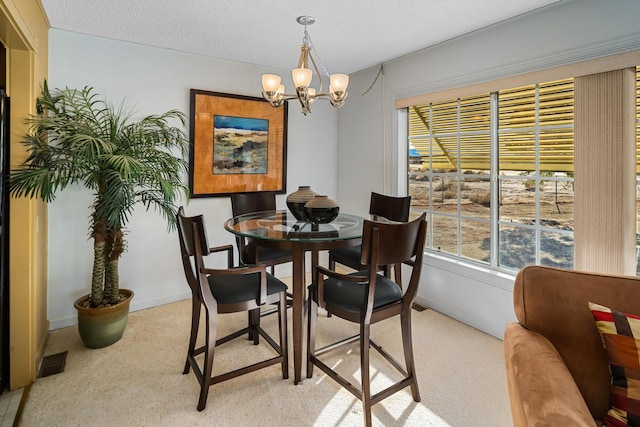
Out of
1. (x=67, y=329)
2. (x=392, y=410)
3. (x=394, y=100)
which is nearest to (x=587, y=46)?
(x=394, y=100)

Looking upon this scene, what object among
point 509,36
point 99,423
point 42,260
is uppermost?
point 509,36

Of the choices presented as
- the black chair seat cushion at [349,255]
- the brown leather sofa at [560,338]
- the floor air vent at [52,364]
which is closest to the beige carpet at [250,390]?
the floor air vent at [52,364]

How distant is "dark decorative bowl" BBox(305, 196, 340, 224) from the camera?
2.39m

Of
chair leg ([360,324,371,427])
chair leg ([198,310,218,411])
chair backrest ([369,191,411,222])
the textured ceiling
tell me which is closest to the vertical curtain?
the textured ceiling

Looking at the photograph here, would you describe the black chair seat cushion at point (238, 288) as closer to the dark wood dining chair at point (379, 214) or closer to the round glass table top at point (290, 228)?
the round glass table top at point (290, 228)

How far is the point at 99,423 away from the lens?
1.81 meters

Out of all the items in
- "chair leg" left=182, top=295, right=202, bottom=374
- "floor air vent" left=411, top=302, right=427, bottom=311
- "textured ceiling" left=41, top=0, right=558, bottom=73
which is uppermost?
"textured ceiling" left=41, top=0, right=558, bottom=73

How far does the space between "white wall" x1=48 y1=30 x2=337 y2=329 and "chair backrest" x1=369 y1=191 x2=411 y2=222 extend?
51.1 inches

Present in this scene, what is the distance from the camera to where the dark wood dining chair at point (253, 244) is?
2.63 m

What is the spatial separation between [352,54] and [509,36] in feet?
4.50

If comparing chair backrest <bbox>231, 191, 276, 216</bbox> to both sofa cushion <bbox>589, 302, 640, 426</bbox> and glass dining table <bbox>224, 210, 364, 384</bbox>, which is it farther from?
sofa cushion <bbox>589, 302, 640, 426</bbox>

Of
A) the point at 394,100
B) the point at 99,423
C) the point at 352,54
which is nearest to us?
the point at 99,423

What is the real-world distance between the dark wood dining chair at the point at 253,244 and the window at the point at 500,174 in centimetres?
156

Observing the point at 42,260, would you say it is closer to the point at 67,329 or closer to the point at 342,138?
the point at 67,329
